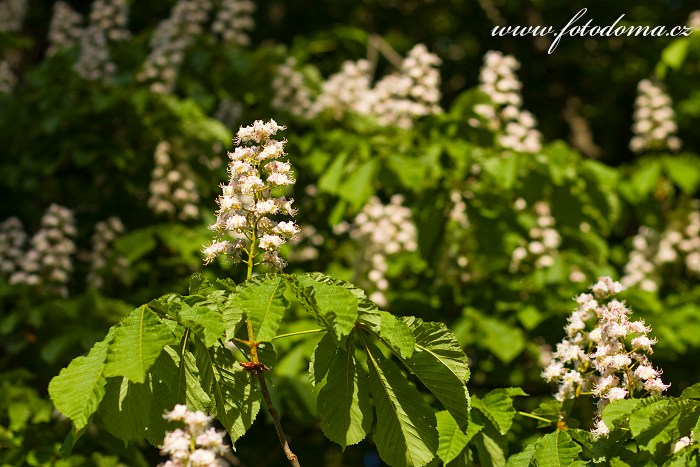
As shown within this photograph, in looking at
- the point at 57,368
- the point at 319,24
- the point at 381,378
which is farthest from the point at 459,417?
the point at 319,24

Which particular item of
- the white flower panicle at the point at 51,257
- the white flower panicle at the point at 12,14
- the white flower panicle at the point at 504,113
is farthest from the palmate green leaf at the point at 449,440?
the white flower panicle at the point at 12,14

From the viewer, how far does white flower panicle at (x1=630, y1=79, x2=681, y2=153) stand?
704 centimetres

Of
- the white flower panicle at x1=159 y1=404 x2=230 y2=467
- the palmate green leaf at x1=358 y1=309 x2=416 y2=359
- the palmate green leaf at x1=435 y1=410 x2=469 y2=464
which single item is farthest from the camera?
the palmate green leaf at x1=435 y1=410 x2=469 y2=464

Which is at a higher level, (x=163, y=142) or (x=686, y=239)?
(x=686, y=239)

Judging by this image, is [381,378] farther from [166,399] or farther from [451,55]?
[451,55]

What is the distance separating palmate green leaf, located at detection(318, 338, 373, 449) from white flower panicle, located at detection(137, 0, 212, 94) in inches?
163

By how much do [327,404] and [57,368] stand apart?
289 centimetres

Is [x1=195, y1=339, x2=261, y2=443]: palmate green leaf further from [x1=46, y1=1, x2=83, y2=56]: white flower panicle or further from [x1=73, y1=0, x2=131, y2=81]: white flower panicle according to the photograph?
[x1=46, y1=1, x2=83, y2=56]: white flower panicle

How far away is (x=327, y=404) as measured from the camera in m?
2.23

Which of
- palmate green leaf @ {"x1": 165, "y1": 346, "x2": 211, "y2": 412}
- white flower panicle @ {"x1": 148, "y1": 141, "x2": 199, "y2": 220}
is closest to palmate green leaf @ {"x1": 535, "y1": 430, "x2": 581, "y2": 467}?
palmate green leaf @ {"x1": 165, "y1": 346, "x2": 211, "y2": 412}

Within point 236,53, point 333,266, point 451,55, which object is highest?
point 451,55

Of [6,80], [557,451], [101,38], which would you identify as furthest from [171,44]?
[557,451]

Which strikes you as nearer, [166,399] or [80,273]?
[166,399]

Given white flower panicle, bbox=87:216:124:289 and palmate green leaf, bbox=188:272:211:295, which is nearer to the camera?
palmate green leaf, bbox=188:272:211:295
